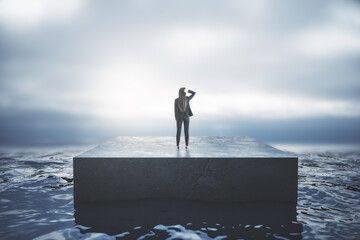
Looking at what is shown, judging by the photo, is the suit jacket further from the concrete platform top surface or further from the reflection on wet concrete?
the reflection on wet concrete

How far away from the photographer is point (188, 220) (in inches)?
236

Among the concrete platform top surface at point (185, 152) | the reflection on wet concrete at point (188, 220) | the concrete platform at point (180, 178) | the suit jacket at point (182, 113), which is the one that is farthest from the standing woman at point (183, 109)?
the reflection on wet concrete at point (188, 220)

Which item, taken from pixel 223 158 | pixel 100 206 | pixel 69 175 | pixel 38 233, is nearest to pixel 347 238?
pixel 223 158

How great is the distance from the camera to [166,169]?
6.92 m

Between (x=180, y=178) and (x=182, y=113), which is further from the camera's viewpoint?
(x=182, y=113)

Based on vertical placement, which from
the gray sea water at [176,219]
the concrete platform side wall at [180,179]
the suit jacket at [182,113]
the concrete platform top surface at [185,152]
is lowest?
the gray sea water at [176,219]

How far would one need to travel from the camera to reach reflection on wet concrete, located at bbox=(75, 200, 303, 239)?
536 cm

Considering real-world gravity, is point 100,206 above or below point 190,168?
below

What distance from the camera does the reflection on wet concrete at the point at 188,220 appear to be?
17.6 feet

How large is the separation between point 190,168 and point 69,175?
26.8ft

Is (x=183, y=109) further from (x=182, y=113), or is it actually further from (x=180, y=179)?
(x=180, y=179)

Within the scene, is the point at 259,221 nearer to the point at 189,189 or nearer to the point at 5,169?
the point at 189,189

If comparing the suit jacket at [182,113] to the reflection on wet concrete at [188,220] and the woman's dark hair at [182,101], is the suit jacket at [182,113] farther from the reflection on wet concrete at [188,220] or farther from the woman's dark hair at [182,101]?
the reflection on wet concrete at [188,220]

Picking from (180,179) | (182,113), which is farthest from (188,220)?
(182,113)
